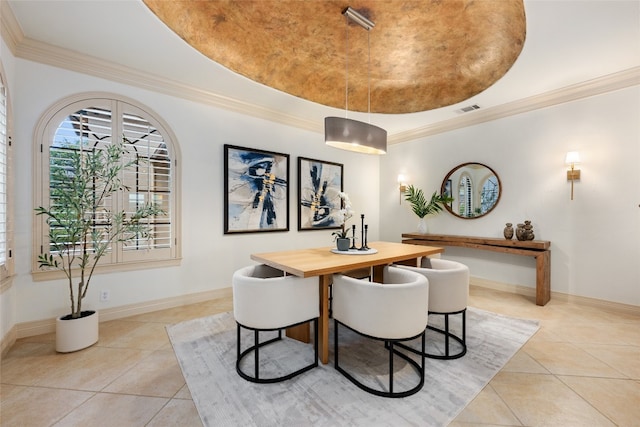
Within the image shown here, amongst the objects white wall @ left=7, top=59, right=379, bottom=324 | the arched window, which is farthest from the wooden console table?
the arched window

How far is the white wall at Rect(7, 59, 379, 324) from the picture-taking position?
241cm

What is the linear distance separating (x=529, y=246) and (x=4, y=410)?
16.2 ft

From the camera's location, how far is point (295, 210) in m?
4.34

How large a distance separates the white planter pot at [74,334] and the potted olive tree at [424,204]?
14.6 ft

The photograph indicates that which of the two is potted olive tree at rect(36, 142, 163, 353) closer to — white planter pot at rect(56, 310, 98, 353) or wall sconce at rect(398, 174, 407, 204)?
white planter pot at rect(56, 310, 98, 353)

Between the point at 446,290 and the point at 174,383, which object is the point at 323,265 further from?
the point at 174,383

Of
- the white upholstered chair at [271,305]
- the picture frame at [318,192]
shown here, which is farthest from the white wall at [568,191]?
the white upholstered chair at [271,305]

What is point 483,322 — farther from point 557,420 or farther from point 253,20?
point 253,20

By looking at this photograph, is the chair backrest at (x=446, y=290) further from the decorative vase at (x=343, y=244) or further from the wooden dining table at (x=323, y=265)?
the decorative vase at (x=343, y=244)

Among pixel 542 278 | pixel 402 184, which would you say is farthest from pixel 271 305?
pixel 402 184

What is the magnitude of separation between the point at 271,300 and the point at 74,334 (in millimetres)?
1789

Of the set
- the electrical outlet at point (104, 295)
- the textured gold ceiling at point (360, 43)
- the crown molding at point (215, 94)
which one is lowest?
the electrical outlet at point (104, 295)

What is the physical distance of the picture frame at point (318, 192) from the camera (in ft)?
14.4

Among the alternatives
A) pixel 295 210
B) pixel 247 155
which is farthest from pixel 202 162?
pixel 295 210
